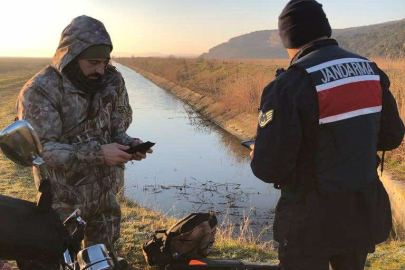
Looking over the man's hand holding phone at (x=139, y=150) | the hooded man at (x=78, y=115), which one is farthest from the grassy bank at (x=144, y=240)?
the man's hand holding phone at (x=139, y=150)

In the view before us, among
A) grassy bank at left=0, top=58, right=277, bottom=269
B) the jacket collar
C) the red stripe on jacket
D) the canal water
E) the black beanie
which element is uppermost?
the black beanie

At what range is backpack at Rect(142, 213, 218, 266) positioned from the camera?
154 inches

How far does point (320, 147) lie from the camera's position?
204 cm

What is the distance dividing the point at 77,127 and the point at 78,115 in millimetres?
87

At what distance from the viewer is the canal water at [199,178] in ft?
27.0

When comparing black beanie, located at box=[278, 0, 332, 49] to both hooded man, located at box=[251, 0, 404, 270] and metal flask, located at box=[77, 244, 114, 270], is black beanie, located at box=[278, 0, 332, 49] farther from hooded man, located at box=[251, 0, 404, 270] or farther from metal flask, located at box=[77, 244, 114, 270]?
metal flask, located at box=[77, 244, 114, 270]

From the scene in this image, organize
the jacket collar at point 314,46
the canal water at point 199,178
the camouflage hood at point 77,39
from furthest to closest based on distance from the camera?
1. the canal water at point 199,178
2. the camouflage hood at point 77,39
3. the jacket collar at point 314,46

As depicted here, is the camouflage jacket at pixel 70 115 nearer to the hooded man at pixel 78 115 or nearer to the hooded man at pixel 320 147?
the hooded man at pixel 78 115

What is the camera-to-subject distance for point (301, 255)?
2.13 metres

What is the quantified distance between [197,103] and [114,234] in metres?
20.6

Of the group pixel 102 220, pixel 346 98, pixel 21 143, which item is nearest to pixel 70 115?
pixel 102 220

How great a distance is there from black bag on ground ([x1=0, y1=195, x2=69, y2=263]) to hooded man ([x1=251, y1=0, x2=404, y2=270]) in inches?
40.9

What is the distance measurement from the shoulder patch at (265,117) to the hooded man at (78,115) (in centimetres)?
105

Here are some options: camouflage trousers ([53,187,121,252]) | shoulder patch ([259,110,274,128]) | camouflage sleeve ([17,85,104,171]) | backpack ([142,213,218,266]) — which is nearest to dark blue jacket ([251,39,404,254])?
shoulder patch ([259,110,274,128])
